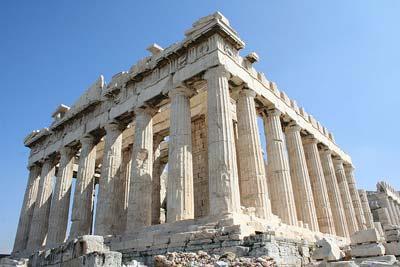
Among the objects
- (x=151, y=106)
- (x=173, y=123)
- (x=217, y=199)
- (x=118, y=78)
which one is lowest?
(x=217, y=199)

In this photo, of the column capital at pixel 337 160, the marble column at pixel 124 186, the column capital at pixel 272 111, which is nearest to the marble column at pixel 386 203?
the column capital at pixel 337 160

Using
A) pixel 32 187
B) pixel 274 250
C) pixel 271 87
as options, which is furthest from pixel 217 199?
pixel 32 187

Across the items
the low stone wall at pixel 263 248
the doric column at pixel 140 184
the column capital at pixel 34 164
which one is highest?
the column capital at pixel 34 164

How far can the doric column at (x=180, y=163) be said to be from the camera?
14070 mm

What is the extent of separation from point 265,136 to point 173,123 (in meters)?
5.69

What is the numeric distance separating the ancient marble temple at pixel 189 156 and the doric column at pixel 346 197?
8 cm

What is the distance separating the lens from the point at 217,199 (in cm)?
1294

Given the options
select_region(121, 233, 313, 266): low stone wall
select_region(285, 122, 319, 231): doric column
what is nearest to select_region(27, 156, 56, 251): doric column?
select_region(121, 233, 313, 266): low stone wall

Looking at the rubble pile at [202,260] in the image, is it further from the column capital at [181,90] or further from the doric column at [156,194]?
the doric column at [156,194]

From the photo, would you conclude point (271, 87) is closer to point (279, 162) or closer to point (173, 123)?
point (279, 162)

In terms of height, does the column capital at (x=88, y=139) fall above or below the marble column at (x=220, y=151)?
above

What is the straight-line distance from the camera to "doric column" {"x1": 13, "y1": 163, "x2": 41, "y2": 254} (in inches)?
976

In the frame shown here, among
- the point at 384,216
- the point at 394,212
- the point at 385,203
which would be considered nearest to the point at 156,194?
the point at 384,216

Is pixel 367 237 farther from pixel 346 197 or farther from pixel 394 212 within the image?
pixel 394 212
